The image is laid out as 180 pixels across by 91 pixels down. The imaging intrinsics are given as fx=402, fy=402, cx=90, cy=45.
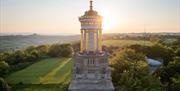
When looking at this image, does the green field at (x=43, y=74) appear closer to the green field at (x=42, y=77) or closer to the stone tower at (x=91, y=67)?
the green field at (x=42, y=77)

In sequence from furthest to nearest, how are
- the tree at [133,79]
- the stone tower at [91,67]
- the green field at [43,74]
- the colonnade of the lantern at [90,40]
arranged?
1. the green field at [43,74]
2. the tree at [133,79]
3. the colonnade of the lantern at [90,40]
4. the stone tower at [91,67]

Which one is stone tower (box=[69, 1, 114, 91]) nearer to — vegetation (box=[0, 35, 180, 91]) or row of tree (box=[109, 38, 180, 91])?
vegetation (box=[0, 35, 180, 91])

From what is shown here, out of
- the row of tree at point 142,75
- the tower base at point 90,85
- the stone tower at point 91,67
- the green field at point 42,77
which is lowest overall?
the green field at point 42,77

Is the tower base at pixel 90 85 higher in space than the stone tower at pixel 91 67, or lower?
lower

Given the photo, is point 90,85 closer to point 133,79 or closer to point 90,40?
point 90,40

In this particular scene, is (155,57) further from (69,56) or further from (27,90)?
(27,90)

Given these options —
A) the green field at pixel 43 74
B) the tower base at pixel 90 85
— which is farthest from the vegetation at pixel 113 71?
the tower base at pixel 90 85
